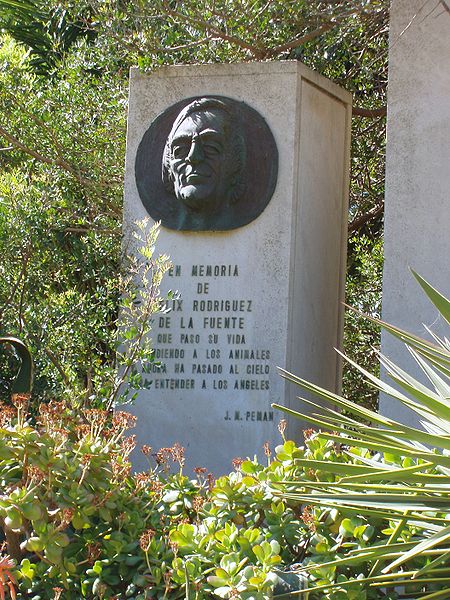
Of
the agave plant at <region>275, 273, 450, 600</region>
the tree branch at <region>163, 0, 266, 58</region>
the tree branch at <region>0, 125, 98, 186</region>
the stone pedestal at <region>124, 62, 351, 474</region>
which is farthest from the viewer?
the tree branch at <region>0, 125, 98, 186</region>

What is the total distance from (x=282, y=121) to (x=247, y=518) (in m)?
3.50

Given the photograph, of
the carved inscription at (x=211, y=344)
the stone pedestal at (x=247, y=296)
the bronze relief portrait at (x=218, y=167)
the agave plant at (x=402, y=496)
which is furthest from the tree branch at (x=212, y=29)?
the agave plant at (x=402, y=496)

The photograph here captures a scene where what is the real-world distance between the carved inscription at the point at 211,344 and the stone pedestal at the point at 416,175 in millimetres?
843

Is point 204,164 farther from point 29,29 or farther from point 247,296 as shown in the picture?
point 29,29

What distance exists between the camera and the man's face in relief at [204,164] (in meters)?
7.03

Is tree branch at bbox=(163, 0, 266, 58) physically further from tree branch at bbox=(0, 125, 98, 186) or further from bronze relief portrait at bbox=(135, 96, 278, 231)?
tree branch at bbox=(0, 125, 98, 186)

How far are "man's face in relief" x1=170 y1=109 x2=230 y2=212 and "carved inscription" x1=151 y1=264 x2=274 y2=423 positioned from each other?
42cm

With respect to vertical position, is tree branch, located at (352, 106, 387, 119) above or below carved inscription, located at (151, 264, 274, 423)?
above

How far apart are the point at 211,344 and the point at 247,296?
0.37m

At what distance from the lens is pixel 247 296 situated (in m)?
6.93

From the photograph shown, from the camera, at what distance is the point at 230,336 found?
22.7 feet

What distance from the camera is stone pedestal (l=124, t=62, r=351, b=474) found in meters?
6.82

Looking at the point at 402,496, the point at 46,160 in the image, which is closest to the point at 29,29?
the point at 46,160

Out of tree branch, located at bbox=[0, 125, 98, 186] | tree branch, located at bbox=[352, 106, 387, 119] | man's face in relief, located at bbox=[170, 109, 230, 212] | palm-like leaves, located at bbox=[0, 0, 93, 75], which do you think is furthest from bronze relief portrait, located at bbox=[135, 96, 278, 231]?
palm-like leaves, located at bbox=[0, 0, 93, 75]
